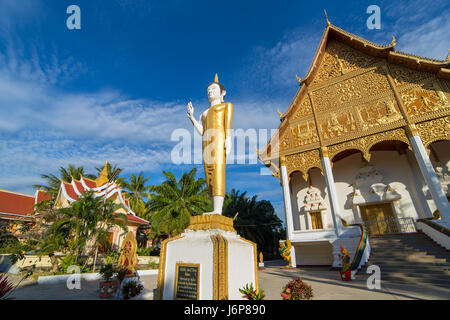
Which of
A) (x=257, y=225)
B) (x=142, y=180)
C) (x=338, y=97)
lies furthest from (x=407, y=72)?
(x=142, y=180)

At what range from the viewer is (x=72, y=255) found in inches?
395

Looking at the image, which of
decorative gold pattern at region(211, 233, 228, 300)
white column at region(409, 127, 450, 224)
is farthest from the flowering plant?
Answer: white column at region(409, 127, 450, 224)

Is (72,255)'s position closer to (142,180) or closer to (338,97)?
(338,97)

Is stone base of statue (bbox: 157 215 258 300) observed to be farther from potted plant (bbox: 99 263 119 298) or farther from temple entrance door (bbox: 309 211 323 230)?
temple entrance door (bbox: 309 211 323 230)

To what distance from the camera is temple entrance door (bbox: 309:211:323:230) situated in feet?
41.9

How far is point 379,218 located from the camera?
455 inches

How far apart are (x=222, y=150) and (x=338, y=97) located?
35.8 feet

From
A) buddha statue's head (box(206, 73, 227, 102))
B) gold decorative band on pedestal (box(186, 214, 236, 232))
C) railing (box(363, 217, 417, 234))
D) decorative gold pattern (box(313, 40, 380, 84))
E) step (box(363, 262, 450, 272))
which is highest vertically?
decorative gold pattern (box(313, 40, 380, 84))

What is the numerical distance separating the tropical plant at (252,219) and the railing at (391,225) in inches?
468

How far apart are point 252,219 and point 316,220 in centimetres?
1012

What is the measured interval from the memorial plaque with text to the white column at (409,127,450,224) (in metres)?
10.4

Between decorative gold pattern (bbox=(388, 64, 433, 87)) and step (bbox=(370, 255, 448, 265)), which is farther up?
decorative gold pattern (bbox=(388, 64, 433, 87))

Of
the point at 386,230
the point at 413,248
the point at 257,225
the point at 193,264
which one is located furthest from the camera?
the point at 257,225

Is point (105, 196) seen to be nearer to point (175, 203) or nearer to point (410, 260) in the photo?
point (175, 203)
